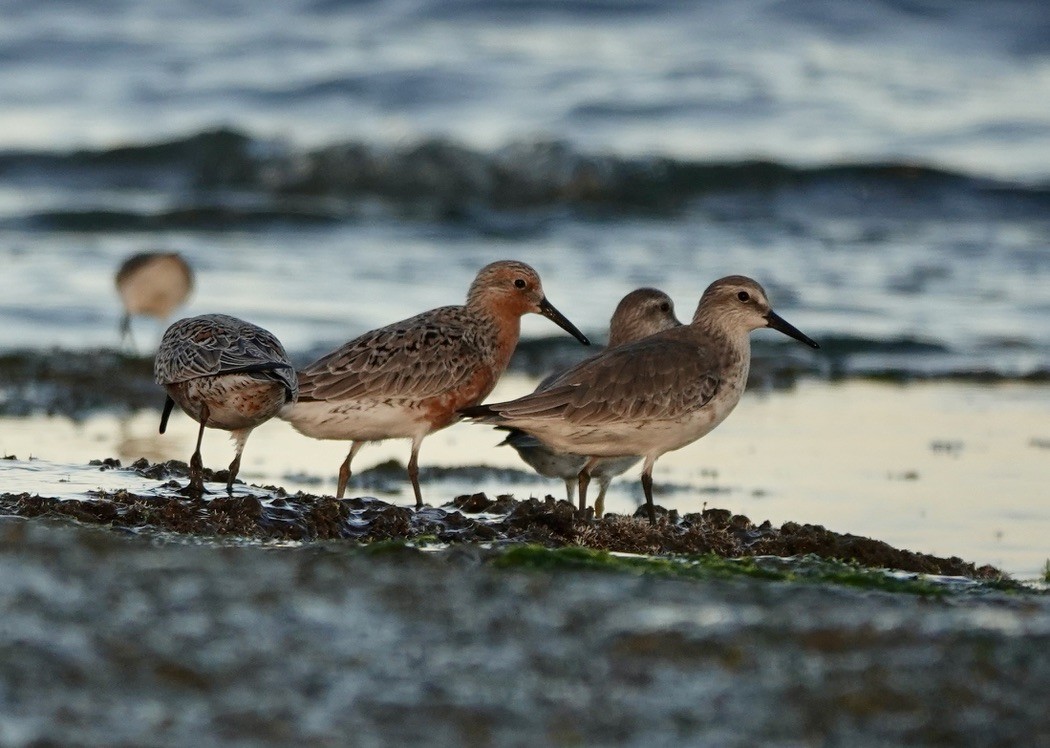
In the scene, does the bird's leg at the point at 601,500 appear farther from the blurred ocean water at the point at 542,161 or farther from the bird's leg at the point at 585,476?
the blurred ocean water at the point at 542,161

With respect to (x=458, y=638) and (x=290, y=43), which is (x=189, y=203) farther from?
(x=458, y=638)

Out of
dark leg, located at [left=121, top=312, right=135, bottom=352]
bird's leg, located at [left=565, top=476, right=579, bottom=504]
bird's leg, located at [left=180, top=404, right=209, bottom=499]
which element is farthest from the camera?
dark leg, located at [left=121, top=312, right=135, bottom=352]

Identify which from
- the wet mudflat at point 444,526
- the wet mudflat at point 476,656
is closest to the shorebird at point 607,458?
the wet mudflat at point 444,526

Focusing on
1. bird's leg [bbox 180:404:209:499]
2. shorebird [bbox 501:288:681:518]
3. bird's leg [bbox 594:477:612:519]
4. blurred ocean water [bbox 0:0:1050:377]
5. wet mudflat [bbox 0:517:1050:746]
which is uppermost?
blurred ocean water [bbox 0:0:1050:377]

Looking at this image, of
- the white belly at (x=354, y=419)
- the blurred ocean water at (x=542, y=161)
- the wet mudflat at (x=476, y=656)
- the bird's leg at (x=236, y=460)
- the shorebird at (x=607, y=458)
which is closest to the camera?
the wet mudflat at (x=476, y=656)

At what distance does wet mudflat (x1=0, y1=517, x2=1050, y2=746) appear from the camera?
11.9 feet

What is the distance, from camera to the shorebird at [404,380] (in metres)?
7.54

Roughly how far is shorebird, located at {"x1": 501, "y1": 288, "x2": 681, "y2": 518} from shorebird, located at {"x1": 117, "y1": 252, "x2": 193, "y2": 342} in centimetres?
522

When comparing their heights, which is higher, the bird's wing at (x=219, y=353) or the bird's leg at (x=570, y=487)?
the bird's wing at (x=219, y=353)

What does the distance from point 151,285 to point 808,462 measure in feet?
20.8

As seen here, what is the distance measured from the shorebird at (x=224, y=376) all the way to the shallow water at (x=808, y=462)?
35 cm

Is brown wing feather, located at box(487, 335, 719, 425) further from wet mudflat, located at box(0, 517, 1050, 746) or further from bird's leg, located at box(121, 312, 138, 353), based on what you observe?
bird's leg, located at box(121, 312, 138, 353)

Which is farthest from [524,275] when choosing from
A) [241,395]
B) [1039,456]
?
[1039,456]

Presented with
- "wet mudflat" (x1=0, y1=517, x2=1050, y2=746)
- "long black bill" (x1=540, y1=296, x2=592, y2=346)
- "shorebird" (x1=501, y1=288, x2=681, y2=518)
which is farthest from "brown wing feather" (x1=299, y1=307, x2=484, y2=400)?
"wet mudflat" (x1=0, y1=517, x2=1050, y2=746)
